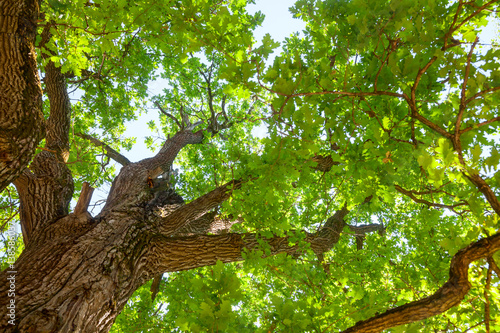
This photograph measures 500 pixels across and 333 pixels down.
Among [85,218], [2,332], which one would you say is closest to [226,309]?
[2,332]

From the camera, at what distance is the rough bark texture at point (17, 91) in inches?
83.0

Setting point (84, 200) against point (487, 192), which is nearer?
point (487, 192)

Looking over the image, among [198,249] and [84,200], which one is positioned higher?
[84,200]

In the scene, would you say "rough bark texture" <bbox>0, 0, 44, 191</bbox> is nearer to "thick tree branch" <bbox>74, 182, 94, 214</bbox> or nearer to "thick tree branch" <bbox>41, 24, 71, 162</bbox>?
"thick tree branch" <bbox>74, 182, 94, 214</bbox>

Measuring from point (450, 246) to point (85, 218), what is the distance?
3.78 metres

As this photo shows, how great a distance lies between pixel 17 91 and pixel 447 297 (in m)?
3.35

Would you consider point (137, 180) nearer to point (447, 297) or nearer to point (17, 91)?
point (17, 91)

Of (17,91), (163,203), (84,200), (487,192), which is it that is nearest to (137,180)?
(163,203)

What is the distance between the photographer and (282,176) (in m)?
2.80

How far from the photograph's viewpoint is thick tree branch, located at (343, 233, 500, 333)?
1569mm

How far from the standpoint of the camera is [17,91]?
7.20 feet

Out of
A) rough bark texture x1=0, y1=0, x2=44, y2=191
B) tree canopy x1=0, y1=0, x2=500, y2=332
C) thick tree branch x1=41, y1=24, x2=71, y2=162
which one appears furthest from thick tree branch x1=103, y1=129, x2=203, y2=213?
rough bark texture x1=0, y1=0, x2=44, y2=191

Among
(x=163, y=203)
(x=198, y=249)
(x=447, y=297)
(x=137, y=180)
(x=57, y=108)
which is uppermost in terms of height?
(x=57, y=108)

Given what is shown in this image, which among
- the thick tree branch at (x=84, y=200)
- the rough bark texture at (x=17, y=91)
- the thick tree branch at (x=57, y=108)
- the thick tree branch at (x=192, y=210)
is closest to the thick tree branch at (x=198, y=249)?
the thick tree branch at (x=192, y=210)
